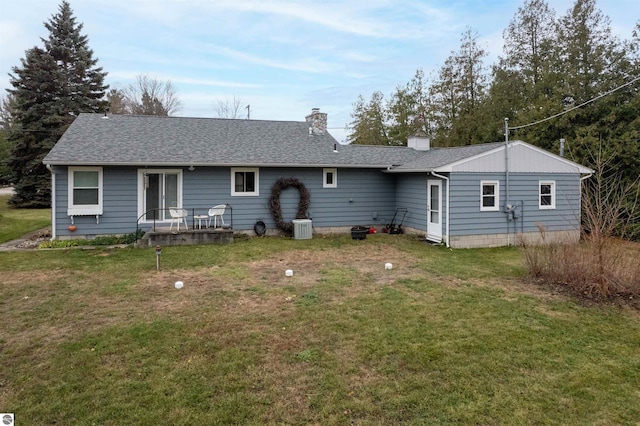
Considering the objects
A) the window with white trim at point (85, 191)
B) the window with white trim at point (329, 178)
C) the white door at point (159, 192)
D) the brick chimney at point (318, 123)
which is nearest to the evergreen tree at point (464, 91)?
the brick chimney at point (318, 123)

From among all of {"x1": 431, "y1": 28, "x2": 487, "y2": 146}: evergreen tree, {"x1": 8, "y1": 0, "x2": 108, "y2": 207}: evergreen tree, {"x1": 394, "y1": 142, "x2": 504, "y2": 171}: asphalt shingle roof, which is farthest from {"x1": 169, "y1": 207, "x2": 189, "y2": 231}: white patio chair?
{"x1": 431, "y1": 28, "x2": 487, "y2": 146}: evergreen tree

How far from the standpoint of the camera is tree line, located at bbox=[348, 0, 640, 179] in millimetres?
15562

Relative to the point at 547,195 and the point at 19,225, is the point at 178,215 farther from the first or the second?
the point at 547,195

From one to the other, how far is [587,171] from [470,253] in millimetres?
5745

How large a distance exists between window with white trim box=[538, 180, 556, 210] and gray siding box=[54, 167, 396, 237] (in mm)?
4745

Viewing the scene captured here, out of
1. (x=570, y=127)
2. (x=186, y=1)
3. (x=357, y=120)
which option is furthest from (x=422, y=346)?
(x=357, y=120)

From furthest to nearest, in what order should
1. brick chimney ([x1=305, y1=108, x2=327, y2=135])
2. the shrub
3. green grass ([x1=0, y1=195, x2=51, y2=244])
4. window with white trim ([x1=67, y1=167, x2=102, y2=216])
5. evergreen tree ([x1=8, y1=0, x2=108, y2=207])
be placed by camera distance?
evergreen tree ([x1=8, y1=0, x2=108, y2=207])
brick chimney ([x1=305, y1=108, x2=327, y2=135])
green grass ([x1=0, y1=195, x2=51, y2=244])
window with white trim ([x1=67, y1=167, x2=102, y2=216])
the shrub

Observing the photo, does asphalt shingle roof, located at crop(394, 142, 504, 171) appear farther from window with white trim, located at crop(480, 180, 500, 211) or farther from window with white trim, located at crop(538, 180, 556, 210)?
window with white trim, located at crop(538, 180, 556, 210)

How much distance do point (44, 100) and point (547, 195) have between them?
2693 cm

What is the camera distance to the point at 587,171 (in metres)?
13.2

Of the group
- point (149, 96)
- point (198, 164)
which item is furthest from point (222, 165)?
point (149, 96)

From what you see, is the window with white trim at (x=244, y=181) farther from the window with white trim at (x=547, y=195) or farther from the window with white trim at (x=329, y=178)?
the window with white trim at (x=547, y=195)

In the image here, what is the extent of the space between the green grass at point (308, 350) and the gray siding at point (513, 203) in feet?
12.1

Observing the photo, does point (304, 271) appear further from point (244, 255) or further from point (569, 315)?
point (569, 315)
